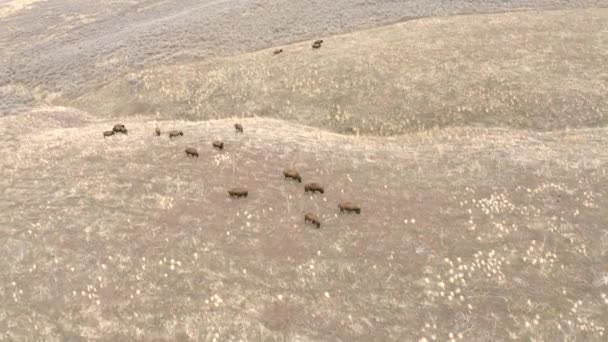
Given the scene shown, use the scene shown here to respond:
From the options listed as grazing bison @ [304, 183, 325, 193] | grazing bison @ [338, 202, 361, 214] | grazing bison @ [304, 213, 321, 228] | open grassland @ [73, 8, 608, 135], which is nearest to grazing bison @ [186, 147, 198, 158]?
grazing bison @ [304, 183, 325, 193]

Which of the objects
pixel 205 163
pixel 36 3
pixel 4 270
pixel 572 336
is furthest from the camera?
pixel 36 3

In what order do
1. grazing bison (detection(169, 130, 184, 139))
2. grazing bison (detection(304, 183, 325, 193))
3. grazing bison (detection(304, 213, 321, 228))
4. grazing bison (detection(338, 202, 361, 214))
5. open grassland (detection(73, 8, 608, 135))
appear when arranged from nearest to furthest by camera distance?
grazing bison (detection(304, 213, 321, 228)) → grazing bison (detection(338, 202, 361, 214)) → grazing bison (detection(304, 183, 325, 193)) → grazing bison (detection(169, 130, 184, 139)) → open grassland (detection(73, 8, 608, 135))

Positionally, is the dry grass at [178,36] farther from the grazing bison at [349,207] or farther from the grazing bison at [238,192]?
the grazing bison at [349,207]

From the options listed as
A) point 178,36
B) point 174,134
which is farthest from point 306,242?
point 178,36

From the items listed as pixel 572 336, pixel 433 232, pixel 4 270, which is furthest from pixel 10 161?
pixel 572 336

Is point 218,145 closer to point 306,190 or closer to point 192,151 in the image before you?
point 192,151

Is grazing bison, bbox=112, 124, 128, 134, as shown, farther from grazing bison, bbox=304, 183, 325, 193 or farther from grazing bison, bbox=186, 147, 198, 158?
grazing bison, bbox=304, 183, 325, 193

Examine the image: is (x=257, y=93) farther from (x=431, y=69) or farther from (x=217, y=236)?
(x=217, y=236)
